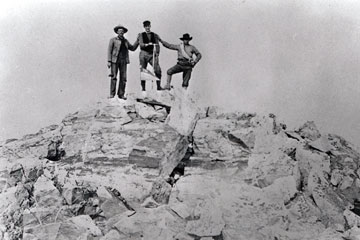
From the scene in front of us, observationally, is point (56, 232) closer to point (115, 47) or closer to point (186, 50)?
point (115, 47)

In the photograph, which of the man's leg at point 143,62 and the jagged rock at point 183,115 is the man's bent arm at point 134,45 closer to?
the man's leg at point 143,62

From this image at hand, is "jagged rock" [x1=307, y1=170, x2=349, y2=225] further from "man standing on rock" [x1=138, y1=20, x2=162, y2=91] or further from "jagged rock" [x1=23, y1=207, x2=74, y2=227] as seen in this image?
"jagged rock" [x1=23, y1=207, x2=74, y2=227]

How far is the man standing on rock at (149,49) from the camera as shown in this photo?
6.20 m

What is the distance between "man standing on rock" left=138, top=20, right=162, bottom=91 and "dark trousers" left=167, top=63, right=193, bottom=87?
0.23m

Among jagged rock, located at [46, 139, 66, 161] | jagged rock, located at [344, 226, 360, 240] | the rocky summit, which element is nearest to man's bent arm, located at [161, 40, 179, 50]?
the rocky summit

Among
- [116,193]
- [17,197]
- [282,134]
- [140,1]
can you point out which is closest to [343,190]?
[282,134]

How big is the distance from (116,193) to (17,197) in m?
1.41

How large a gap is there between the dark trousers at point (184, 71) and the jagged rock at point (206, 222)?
2159 mm

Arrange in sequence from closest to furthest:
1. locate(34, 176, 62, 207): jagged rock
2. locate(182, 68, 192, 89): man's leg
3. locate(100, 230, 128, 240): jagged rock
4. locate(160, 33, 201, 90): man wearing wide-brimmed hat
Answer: locate(100, 230, 128, 240): jagged rock
locate(34, 176, 62, 207): jagged rock
locate(160, 33, 201, 90): man wearing wide-brimmed hat
locate(182, 68, 192, 89): man's leg

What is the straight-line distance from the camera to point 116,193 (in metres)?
5.29

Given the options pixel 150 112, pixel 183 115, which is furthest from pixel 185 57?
pixel 150 112

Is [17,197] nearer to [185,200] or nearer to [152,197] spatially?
[152,197]

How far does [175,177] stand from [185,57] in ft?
6.60

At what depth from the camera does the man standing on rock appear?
244 inches
